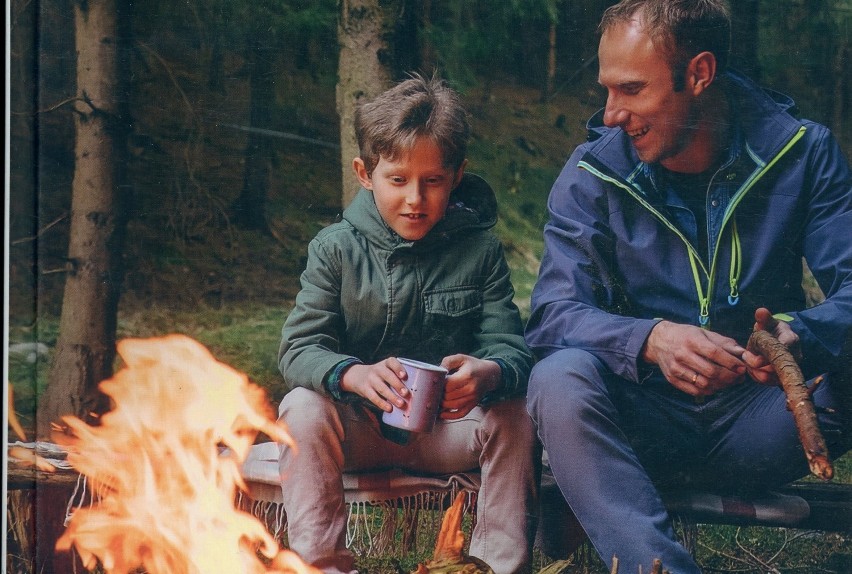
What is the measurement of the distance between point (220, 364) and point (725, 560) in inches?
92.4

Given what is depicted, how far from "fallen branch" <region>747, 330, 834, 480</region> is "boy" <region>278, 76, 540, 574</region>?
1019 mm

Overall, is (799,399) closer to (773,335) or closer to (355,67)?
(773,335)

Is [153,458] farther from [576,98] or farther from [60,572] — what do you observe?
[576,98]

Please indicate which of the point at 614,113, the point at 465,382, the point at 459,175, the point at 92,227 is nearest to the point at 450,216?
the point at 459,175

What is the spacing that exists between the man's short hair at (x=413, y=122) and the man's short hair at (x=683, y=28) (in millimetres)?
822

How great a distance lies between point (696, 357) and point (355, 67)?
192 cm

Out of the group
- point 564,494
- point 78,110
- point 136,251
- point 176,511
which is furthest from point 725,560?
point 78,110

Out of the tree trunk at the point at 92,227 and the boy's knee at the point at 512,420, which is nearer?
the boy's knee at the point at 512,420

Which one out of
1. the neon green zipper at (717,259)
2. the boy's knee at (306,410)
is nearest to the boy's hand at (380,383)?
the boy's knee at (306,410)

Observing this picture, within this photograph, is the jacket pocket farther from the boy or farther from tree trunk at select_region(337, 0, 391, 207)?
tree trunk at select_region(337, 0, 391, 207)

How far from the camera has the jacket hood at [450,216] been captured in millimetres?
4379

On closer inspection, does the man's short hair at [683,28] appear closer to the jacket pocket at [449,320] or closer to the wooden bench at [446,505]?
the jacket pocket at [449,320]

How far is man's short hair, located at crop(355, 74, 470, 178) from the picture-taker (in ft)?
14.3

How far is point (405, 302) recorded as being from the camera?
171 inches
